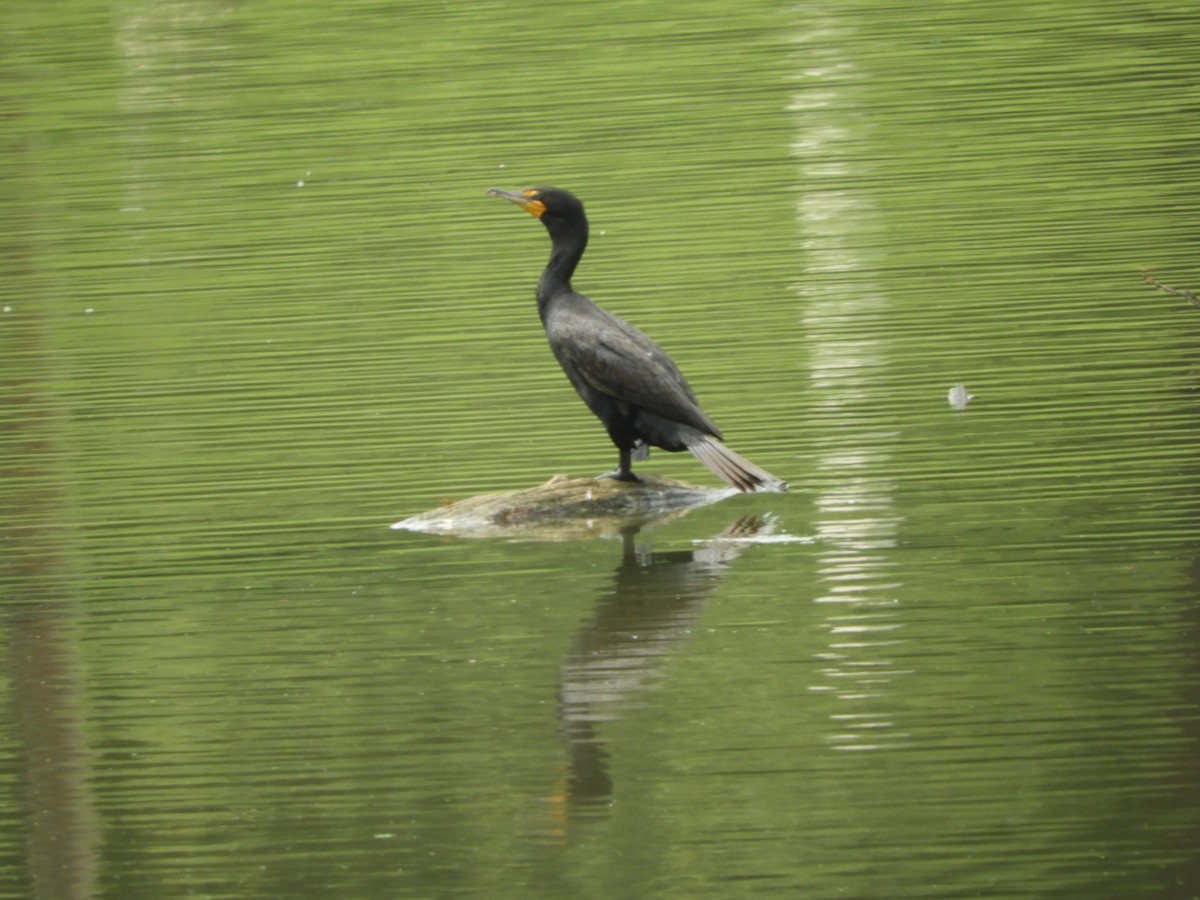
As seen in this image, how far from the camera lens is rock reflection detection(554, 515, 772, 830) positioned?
478cm

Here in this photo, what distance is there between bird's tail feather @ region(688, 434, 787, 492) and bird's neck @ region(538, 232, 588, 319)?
759mm

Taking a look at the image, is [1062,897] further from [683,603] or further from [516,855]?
[683,603]

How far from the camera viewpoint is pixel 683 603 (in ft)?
19.0

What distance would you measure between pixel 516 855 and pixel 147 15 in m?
13.8

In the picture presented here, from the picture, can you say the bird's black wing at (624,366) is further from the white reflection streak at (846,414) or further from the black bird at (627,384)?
the white reflection streak at (846,414)

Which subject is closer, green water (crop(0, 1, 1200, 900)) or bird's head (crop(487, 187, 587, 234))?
green water (crop(0, 1, 1200, 900))

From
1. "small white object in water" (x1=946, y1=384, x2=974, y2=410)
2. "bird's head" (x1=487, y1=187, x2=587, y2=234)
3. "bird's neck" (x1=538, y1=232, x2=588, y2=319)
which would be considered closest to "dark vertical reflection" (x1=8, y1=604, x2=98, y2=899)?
"bird's neck" (x1=538, y1=232, x2=588, y2=319)

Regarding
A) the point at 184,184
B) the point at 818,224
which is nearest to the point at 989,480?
the point at 818,224

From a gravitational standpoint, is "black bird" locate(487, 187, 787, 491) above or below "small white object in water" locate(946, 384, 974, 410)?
above

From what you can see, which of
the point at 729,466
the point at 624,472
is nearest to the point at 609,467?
the point at 624,472

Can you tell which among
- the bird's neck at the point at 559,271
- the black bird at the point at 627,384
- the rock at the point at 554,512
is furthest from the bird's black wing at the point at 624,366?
the rock at the point at 554,512

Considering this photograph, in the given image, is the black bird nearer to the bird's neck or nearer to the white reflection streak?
the bird's neck

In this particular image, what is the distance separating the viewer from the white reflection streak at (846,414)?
5.16m

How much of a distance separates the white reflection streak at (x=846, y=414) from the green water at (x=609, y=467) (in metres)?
0.03
